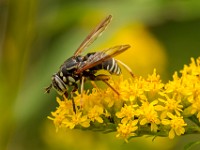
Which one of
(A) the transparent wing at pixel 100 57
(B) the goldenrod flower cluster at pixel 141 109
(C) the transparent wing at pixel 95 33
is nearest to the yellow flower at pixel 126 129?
(B) the goldenrod flower cluster at pixel 141 109

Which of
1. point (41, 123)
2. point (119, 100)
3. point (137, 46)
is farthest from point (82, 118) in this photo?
point (137, 46)

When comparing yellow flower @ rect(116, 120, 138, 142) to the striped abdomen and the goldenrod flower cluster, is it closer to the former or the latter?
the goldenrod flower cluster

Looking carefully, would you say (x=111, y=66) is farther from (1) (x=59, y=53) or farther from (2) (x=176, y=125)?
(1) (x=59, y=53)

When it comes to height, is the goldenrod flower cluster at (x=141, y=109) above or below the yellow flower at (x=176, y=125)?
above

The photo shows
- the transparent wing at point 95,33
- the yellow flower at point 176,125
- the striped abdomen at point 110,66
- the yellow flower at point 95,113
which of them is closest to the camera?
the yellow flower at point 176,125

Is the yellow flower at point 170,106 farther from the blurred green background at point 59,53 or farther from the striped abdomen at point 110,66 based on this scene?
the blurred green background at point 59,53

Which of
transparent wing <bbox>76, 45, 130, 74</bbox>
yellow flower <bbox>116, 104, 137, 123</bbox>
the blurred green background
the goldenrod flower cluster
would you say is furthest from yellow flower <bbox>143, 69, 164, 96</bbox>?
the blurred green background

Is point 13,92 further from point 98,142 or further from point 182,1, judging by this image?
point 182,1
